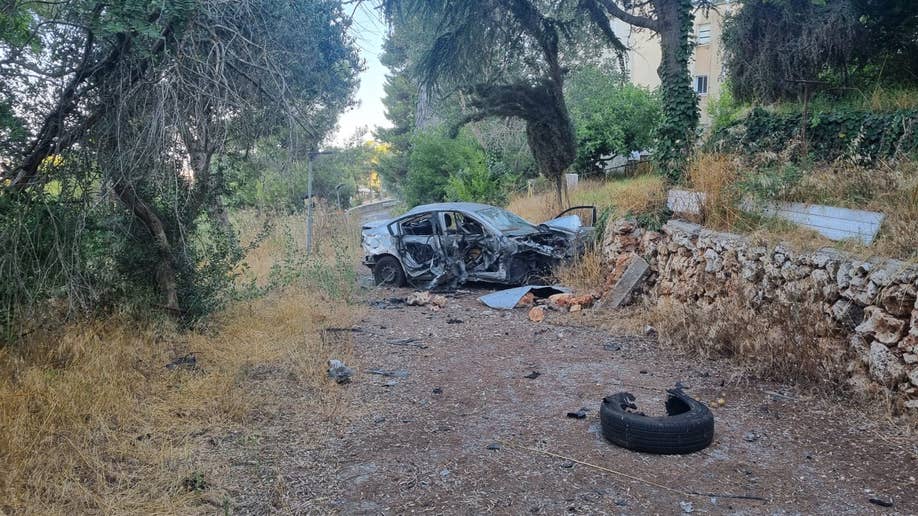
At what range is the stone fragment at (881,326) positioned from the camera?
493cm

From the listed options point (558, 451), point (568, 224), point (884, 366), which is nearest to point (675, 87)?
point (568, 224)

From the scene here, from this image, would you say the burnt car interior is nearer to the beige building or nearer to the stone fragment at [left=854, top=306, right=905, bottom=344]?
the stone fragment at [left=854, top=306, right=905, bottom=344]

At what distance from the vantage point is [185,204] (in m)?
7.09

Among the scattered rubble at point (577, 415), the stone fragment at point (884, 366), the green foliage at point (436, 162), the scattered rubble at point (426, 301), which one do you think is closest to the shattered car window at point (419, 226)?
the scattered rubble at point (426, 301)

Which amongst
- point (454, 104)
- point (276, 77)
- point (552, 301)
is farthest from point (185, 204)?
point (454, 104)

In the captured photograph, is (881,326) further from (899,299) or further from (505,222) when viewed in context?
(505,222)

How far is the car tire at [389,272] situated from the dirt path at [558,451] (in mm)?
5352

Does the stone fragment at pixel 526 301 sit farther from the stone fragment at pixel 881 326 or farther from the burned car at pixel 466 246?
the stone fragment at pixel 881 326

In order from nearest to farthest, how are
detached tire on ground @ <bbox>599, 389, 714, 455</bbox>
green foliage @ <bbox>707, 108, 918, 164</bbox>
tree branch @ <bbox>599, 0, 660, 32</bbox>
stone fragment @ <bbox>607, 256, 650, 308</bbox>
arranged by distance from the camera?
detached tire on ground @ <bbox>599, 389, 714, 455</bbox> < green foliage @ <bbox>707, 108, 918, 164</bbox> < stone fragment @ <bbox>607, 256, 650, 308</bbox> < tree branch @ <bbox>599, 0, 660, 32</bbox>

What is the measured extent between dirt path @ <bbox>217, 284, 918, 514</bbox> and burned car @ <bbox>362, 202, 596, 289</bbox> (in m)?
4.24

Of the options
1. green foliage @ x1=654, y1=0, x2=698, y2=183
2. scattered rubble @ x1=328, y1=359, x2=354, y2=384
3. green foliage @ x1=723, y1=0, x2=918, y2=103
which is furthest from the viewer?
green foliage @ x1=654, y1=0, x2=698, y2=183

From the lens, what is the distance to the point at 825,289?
5738 mm

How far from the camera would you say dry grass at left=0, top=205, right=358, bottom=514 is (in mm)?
3824

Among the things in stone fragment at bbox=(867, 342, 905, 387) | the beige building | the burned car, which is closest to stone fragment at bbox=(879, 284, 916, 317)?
stone fragment at bbox=(867, 342, 905, 387)
